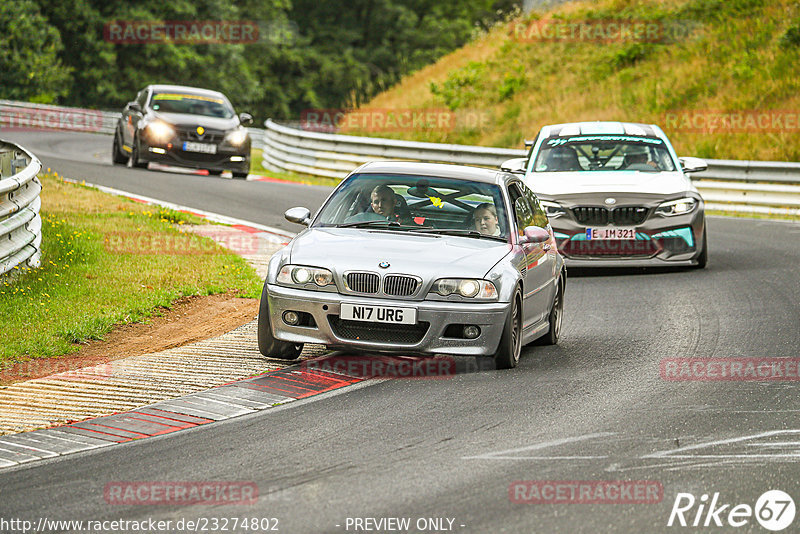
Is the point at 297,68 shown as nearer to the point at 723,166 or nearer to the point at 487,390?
the point at 723,166

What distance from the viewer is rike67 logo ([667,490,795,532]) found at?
5566 mm

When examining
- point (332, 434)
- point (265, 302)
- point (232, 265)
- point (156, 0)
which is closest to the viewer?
point (332, 434)

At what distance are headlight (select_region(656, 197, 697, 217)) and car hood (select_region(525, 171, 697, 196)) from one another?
123 millimetres

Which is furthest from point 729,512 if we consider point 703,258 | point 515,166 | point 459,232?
point 515,166

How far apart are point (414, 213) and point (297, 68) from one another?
6152 centimetres

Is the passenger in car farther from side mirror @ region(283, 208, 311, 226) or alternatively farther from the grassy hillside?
the grassy hillside

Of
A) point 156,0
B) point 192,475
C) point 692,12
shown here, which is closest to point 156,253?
point 192,475

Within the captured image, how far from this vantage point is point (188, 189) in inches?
880

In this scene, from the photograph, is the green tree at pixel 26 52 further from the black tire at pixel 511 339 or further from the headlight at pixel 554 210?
the black tire at pixel 511 339

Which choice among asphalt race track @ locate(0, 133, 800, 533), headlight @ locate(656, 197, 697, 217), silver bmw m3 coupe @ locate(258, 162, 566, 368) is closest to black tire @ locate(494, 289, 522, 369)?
silver bmw m3 coupe @ locate(258, 162, 566, 368)

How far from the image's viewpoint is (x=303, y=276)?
8883 millimetres
